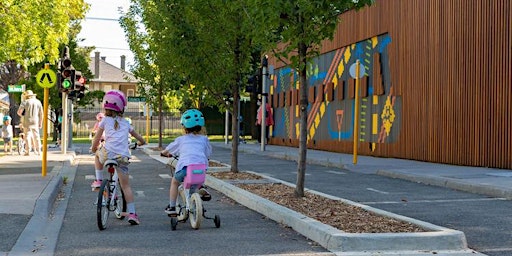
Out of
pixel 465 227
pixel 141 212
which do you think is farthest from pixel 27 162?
pixel 465 227

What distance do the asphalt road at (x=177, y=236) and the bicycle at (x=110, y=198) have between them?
14 cm

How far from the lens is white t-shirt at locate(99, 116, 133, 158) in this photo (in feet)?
28.3

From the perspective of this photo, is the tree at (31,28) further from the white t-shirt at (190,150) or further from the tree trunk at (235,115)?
the white t-shirt at (190,150)

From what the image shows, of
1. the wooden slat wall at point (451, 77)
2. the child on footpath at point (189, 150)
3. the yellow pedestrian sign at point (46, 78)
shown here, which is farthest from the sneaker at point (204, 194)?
the wooden slat wall at point (451, 77)

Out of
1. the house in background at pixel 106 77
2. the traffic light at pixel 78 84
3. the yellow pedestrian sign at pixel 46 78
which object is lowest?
the yellow pedestrian sign at pixel 46 78

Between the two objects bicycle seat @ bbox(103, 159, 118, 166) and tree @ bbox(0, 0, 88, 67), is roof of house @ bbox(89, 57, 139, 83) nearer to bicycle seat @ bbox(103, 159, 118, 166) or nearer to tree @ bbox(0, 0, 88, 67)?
tree @ bbox(0, 0, 88, 67)

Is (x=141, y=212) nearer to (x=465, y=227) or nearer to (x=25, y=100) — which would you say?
(x=465, y=227)

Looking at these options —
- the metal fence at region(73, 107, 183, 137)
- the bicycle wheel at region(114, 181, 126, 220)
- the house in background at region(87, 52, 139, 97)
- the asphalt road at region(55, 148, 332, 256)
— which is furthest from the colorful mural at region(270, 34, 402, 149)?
the house in background at region(87, 52, 139, 97)

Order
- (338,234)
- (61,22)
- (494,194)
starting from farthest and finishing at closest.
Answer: (61,22) < (494,194) < (338,234)

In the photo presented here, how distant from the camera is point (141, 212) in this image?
33.3 ft

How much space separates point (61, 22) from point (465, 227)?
1558 cm

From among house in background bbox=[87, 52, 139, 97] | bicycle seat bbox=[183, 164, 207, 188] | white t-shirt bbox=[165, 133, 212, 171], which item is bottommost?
bicycle seat bbox=[183, 164, 207, 188]

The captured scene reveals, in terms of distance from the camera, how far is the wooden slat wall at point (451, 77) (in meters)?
16.8

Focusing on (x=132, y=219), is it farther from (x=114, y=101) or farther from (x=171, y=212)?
(x=114, y=101)
